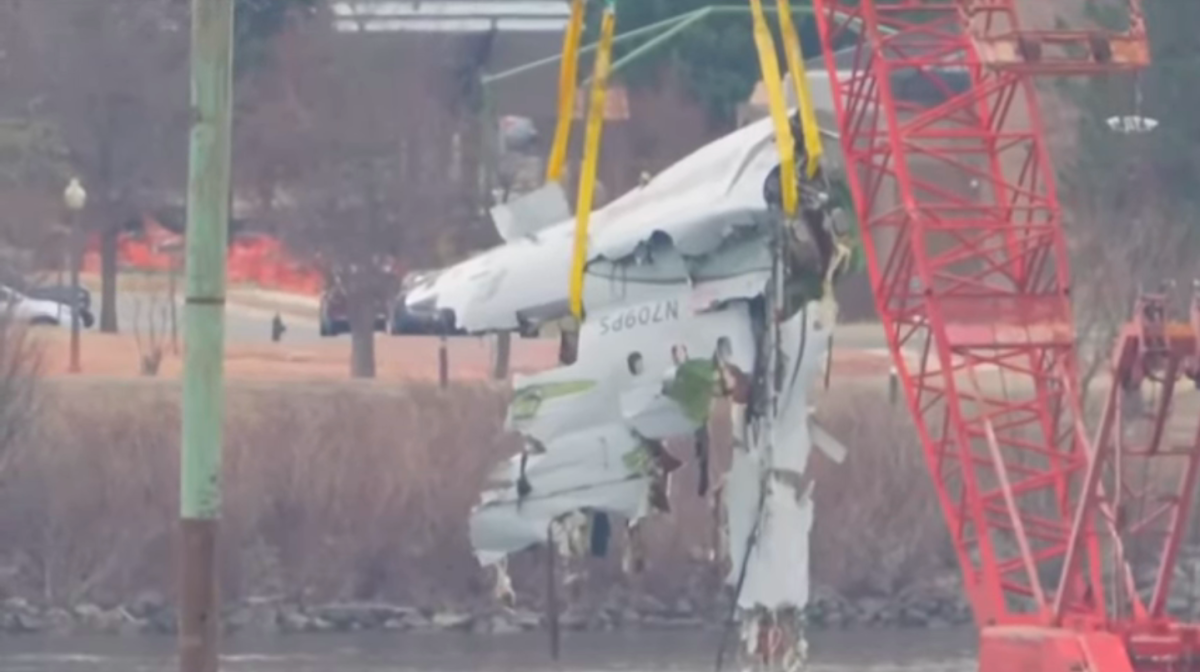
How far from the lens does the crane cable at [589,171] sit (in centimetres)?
2158

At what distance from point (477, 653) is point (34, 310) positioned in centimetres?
1446

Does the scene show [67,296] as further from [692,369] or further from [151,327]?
[692,369]

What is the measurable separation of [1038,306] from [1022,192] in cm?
140

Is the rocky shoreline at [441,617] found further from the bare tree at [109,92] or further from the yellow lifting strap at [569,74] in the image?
the yellow lifting strap at [569,74]

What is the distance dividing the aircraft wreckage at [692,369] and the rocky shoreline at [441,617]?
32900 millimetres

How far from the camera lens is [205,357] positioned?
1240cm

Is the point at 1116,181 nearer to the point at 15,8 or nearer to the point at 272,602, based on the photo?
the point at 272,602

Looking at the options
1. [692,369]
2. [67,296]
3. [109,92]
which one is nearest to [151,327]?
[67,296]

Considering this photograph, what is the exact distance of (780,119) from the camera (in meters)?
21.5

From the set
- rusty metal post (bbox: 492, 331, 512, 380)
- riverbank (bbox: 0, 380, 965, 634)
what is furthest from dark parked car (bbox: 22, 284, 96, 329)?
rusty metal post (bbox: 492, 331, 512, 380)

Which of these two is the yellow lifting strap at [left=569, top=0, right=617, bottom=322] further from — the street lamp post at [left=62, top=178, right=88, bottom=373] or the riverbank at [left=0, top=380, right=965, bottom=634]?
the street lamp post at [left=62, top=178, right=88, bottom=373]

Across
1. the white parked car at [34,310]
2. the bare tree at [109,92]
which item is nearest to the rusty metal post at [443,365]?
the white parked car at [34,310]

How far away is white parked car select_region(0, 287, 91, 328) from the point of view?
56.3m

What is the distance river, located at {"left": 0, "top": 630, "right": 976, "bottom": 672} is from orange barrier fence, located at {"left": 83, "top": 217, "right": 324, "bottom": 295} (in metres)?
15.6
